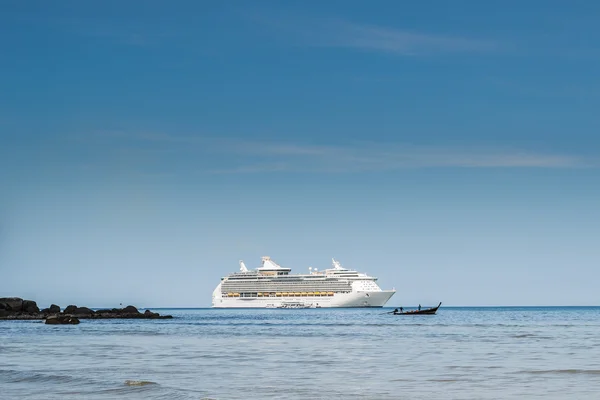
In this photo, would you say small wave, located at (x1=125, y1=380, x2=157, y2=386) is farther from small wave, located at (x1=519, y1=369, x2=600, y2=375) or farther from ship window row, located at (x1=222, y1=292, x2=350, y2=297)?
ship window row, located at (x1=222, y1=292, x2=350, y2=297)

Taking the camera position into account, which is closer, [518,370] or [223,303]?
[518,370]

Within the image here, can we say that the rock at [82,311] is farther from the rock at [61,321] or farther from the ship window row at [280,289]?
the ship window row at [280,289]

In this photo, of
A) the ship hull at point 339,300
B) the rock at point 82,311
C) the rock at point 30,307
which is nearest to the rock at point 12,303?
the rock at point 30,307

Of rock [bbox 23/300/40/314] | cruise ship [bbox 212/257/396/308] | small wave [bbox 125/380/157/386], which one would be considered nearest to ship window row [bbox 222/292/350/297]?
cruise ship [bbox 212/257/396/308]

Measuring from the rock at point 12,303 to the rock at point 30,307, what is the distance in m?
0.57

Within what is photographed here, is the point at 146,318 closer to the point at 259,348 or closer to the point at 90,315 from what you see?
the point at 90,315

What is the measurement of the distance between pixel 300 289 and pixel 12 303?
7077cm

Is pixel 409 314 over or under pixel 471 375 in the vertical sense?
over

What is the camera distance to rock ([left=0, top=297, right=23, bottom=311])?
368 feet

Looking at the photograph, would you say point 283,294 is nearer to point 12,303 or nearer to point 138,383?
point 12,303

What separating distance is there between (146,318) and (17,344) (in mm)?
66485

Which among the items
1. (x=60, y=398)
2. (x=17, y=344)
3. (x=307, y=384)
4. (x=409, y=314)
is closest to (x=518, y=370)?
(x=307, y=384)

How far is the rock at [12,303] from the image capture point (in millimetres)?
112062

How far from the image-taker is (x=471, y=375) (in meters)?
25.8
